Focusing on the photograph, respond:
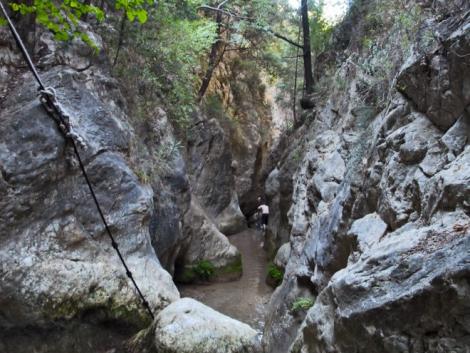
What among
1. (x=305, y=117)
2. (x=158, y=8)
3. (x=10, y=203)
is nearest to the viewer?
(x=10, y=203)

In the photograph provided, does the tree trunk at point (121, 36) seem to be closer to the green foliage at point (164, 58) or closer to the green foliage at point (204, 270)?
the green foliage at point (164, 58)

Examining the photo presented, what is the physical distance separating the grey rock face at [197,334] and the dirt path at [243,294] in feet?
13.2

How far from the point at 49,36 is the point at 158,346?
5.77 m

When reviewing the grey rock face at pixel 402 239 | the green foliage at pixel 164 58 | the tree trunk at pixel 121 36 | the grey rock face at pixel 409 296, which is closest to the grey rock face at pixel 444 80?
the grey rock face at pixel 402 239

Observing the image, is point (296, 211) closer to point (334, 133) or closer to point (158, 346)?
point (334, 133)

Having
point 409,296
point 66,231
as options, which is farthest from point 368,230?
point 66,231

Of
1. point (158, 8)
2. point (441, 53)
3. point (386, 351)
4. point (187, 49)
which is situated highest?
point (158, 8)

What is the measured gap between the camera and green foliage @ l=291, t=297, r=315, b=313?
22.1 ft

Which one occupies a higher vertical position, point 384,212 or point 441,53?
point 441,53

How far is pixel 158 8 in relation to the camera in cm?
1053

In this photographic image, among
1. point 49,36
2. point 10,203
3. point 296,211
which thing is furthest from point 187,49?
point 10,203

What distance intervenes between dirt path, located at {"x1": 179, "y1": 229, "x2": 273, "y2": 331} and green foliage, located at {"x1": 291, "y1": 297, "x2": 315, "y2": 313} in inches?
105

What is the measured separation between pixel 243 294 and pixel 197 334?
6.76 metres

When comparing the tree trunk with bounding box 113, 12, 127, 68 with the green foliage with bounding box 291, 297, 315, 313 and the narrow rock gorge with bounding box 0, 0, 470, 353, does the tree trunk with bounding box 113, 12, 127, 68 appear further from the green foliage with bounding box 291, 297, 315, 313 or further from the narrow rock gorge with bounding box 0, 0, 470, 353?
the green foliage with bounding box 291, 297, 315, 313
